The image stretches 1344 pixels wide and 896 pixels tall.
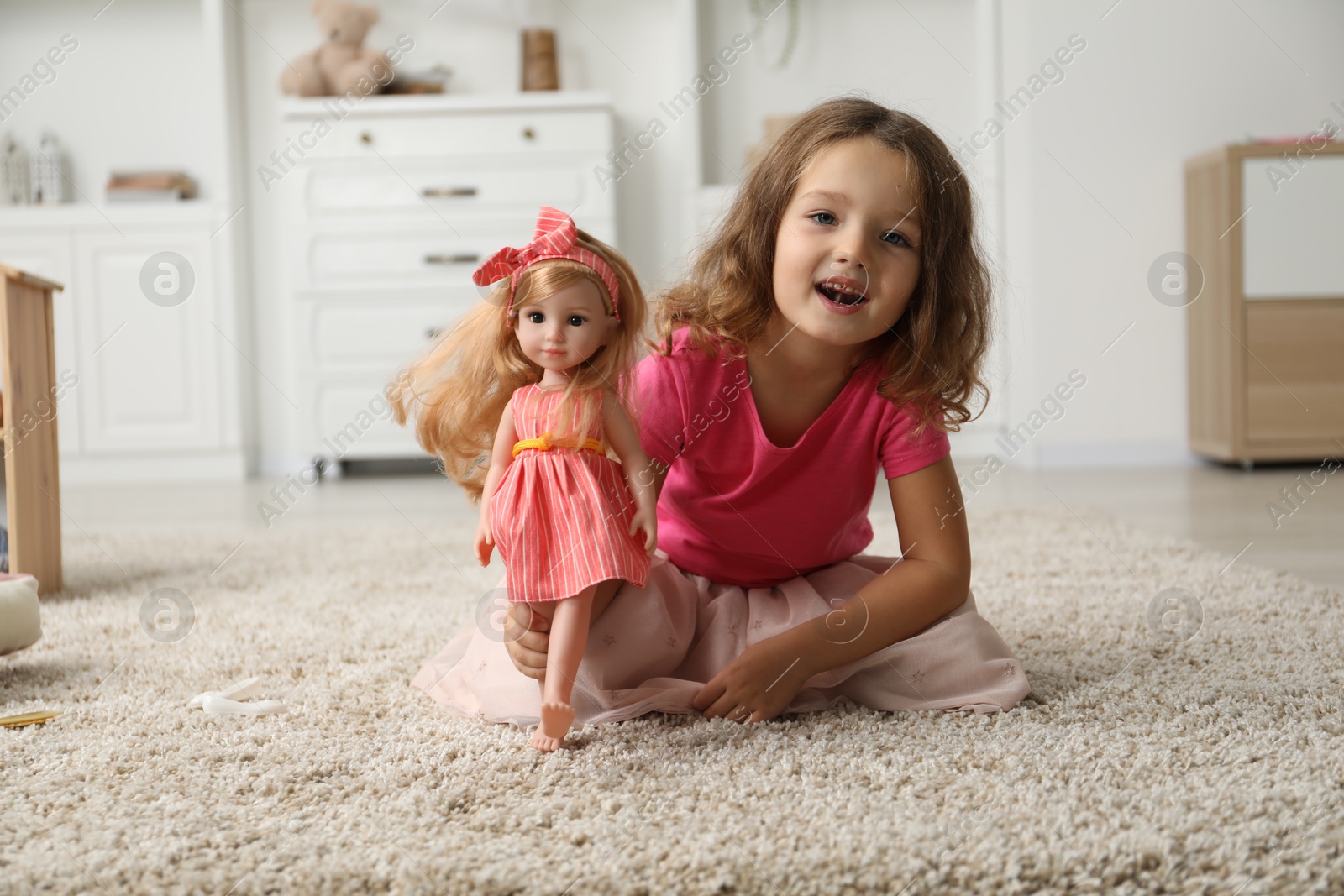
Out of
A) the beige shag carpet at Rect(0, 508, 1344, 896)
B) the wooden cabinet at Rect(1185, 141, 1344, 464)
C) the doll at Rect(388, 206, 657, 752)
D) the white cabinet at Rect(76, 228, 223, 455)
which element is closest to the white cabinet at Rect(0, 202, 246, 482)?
the white cabinet at Rect(76, 228, 223, 455)

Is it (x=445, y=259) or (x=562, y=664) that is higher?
(x=445, y=259)

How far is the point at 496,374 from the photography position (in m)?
0.83

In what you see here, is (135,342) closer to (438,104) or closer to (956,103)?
(438,104)

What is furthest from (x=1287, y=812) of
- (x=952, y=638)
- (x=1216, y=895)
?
(x=952, y=638)

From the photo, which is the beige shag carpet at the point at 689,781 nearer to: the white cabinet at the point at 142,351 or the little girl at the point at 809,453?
the little girl at the point at 809,453

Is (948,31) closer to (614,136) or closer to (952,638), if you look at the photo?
(614,136)

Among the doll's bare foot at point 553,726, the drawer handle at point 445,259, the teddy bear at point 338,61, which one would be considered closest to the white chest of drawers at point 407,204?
the drawer handle at point 445,259

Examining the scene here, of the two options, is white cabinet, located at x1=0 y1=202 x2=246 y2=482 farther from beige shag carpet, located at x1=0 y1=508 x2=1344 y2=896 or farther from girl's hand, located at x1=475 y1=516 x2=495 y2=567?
girl's hand, located at x1=475 y1=516 x2=495 y2=567

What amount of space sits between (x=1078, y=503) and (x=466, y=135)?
1753 mm

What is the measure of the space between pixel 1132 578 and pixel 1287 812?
77 cm

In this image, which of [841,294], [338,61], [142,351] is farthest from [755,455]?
[142,351]

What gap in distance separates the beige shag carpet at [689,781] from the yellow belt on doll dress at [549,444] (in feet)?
0.70

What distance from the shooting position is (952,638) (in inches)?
35.0

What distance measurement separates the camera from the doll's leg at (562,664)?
2.47ft
